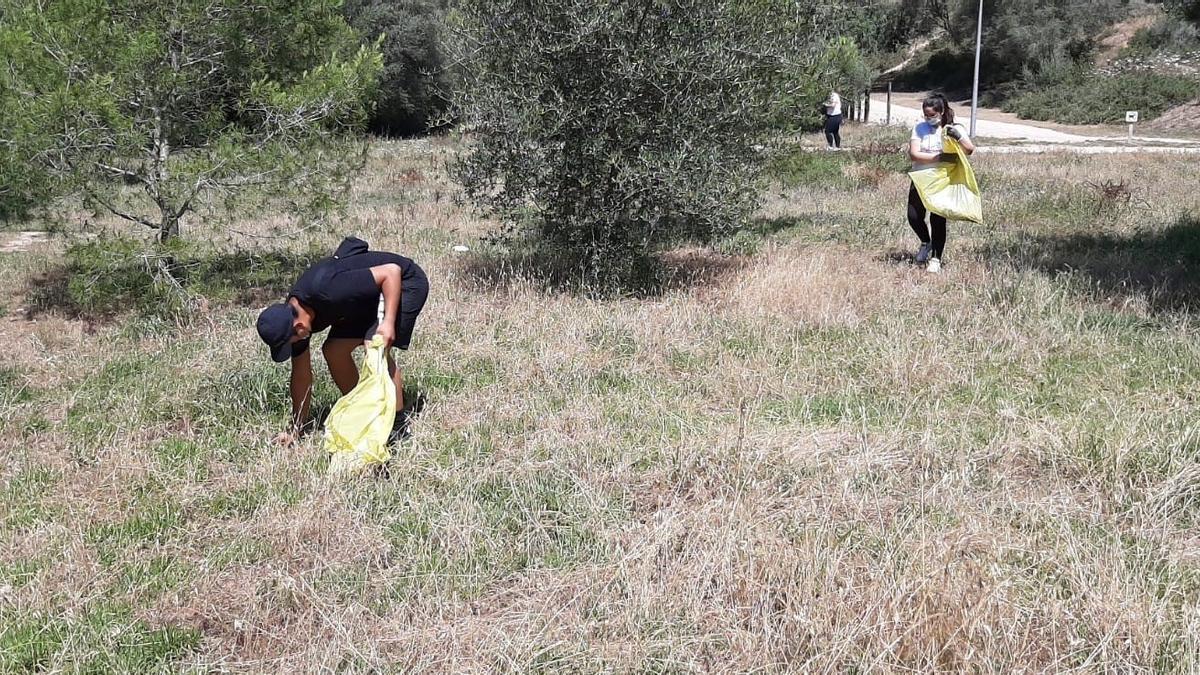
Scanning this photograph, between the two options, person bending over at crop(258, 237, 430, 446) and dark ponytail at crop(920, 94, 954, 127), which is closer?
person bending over at crop(258, 237, 430, 446)

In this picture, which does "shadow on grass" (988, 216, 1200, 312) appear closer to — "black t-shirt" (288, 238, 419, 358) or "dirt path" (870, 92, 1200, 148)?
"black t-shirt" (288, 238, 419, 358)

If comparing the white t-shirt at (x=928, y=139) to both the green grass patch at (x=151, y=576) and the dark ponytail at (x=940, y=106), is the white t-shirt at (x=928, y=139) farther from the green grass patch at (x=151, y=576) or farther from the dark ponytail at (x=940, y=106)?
the green grass patch at (x=151, y=576)

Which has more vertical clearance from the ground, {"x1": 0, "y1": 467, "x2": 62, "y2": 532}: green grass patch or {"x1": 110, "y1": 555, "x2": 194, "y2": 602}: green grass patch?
{"x1": 0, "y1": 467, "x2": 62, "y2": 532}: green grass patch

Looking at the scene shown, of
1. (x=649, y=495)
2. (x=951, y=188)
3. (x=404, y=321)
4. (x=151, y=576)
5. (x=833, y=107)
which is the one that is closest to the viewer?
(x=151, y=576)

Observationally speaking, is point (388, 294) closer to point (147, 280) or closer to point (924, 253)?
point (147, 280)

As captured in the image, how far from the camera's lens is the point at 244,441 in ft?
14.6

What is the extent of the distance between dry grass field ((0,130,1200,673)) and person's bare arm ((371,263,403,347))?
575 millimetres

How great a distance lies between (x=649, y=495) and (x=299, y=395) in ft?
5.94

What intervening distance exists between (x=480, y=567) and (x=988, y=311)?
14.9 feet

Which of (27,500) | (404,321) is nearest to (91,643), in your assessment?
(27,500)

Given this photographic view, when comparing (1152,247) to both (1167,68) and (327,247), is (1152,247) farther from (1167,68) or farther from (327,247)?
(1167,68)

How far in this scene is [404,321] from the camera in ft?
14.1

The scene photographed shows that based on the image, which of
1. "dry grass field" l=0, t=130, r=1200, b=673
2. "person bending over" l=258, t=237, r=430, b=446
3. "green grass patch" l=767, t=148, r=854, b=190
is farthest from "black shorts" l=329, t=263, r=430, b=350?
"green grass patch" l=767, t=148, r=854, b=190

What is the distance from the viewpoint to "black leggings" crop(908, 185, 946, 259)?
26.1 ft
